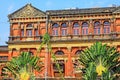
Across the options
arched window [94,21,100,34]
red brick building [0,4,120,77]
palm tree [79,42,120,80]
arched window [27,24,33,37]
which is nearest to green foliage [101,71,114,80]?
palm tree [79,42,120,80]

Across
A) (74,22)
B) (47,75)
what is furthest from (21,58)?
(74,22)

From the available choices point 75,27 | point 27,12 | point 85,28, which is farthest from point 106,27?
point 27,12

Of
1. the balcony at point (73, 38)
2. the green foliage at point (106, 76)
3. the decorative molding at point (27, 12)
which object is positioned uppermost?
the decorative molding at point (27, 12)

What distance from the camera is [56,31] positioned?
69.9 metres

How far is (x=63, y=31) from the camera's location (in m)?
69.8

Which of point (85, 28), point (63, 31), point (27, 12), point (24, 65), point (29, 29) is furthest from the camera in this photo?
point (29, 29)

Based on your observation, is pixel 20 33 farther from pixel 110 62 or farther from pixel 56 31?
pixel 110 62

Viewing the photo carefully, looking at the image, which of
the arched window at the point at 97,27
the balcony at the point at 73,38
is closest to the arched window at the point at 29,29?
the balcony at the point at 73,38

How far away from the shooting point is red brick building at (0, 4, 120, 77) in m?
67.3

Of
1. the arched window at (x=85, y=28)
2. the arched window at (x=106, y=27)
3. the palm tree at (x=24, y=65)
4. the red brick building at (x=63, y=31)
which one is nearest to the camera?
the palm tree at (x=24, y=65)

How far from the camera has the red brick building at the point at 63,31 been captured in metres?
67.3

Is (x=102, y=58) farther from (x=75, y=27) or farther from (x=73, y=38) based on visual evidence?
(x=75, y=27)

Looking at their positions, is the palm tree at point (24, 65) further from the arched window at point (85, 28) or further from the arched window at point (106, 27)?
the arched window at point (106, 27)

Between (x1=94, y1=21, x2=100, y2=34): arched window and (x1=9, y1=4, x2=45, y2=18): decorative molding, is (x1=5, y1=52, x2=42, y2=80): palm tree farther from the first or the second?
(x1=94, y1=21, x2=100, y2=34): arched window
